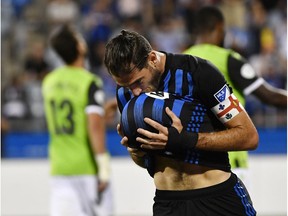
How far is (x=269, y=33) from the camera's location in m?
13.5

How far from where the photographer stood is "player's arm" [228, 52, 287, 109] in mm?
5945

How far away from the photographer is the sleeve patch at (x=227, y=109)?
4152 mm

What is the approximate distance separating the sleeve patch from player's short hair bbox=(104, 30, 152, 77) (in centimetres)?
46

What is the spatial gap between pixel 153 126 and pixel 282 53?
30.8ft

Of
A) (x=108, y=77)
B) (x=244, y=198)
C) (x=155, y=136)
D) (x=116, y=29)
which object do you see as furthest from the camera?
(x=116, y=29)

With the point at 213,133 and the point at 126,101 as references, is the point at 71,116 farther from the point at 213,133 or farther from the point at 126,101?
the point at 213,133

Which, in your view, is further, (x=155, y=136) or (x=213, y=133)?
(x=213, y=133)

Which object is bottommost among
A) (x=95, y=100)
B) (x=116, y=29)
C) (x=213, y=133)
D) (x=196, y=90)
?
(x=116, y=29)

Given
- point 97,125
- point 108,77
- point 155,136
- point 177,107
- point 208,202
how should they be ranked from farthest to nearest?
point 108,77 < point 97,125 < point 208,202 < point 177,107 < point 155,136

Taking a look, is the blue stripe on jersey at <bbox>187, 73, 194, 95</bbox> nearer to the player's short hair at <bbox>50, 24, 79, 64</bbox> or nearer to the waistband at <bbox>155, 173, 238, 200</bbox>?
the waistband at <bbox>155, 173, 238, 200</bbox>

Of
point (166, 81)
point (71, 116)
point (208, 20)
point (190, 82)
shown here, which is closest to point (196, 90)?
point (190, 82)

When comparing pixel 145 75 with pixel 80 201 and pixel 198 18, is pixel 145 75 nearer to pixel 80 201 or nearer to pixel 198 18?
pixel 198 18

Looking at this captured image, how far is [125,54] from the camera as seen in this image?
Answer: 402 centimetres

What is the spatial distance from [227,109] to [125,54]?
0.62 m
